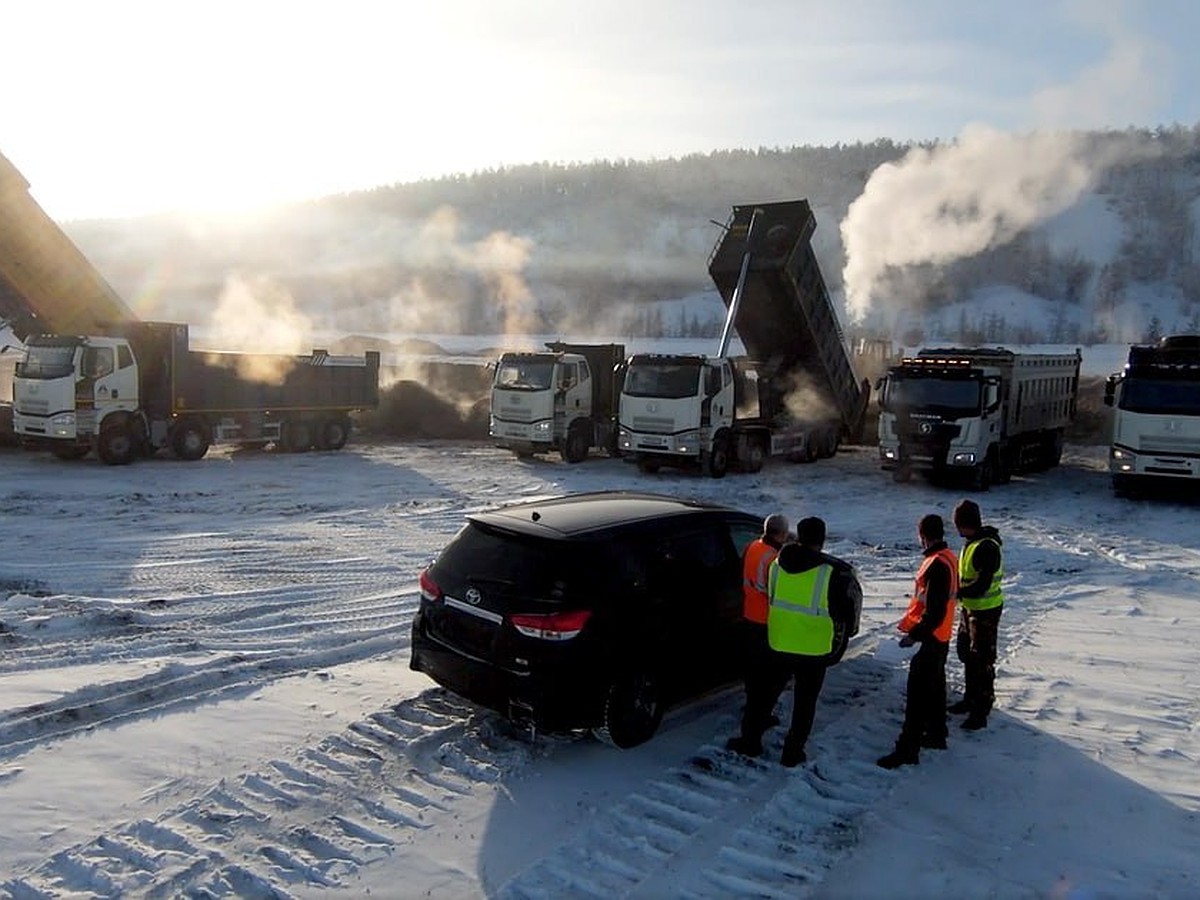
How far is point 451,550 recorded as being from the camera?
266 inches

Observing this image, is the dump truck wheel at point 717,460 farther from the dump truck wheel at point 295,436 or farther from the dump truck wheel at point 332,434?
the dump truck wheel at point 295,436

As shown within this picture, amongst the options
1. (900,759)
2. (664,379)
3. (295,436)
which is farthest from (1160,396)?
(295,436)

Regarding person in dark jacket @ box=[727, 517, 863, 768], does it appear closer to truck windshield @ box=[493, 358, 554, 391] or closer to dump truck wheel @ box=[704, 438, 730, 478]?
dump truck wheel @ box=[704, 438, 730, 478]

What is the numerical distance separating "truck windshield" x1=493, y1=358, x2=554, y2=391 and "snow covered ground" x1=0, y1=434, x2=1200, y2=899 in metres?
11.2

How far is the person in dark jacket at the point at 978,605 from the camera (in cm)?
680

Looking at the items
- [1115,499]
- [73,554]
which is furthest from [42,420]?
[1115,499]

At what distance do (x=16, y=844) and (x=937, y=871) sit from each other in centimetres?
463

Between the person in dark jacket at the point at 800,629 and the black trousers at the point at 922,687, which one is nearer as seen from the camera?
the person in dark jacket at the point at 800,629

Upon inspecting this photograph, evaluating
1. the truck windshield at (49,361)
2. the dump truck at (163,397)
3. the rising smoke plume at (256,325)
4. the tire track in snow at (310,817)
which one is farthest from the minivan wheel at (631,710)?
the rising smoke plume at (256,325)

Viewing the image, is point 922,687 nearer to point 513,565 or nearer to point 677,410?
point 513,565

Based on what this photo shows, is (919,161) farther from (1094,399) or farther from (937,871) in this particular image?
(937,871)

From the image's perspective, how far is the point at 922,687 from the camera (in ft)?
20.5

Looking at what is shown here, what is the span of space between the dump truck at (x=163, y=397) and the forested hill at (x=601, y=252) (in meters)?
39.1

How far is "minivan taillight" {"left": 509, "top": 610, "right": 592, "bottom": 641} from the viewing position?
19.2 ft
